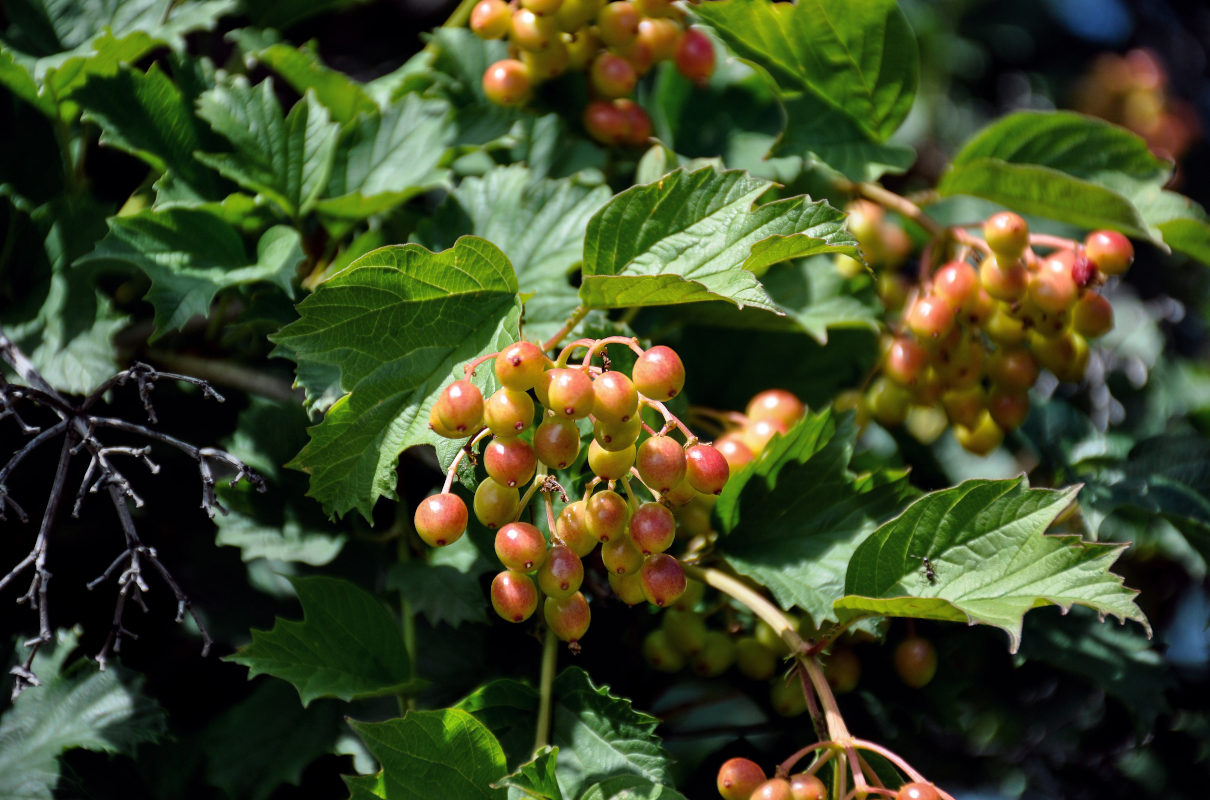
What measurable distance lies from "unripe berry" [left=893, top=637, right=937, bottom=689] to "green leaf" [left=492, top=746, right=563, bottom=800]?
430mm

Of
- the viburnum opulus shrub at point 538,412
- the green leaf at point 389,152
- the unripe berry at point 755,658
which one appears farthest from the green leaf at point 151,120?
the unripe berry at point 755,658

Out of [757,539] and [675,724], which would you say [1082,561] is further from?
[675,724]

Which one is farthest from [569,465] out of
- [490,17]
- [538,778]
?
[490,17]

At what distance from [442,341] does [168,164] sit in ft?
1.36

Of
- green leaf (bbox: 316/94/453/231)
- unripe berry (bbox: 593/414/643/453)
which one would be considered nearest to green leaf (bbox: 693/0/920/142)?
green leaf (bbox: 316/94/453/231)

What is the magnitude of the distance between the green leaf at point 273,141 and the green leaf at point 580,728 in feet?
1.84

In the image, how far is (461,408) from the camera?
757mm

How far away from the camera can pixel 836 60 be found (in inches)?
45.1

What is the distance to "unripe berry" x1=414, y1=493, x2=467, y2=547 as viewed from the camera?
0.78 meters

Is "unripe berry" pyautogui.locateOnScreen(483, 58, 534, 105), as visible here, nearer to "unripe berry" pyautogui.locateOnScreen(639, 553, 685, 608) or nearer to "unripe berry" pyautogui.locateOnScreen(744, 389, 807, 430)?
"unripe berry" pyautogui.locateOnScreen(744, 389, 807, 430)

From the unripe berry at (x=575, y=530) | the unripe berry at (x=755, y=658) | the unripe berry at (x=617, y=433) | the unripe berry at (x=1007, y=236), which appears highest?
the unripe berry at (x=617, y=433)

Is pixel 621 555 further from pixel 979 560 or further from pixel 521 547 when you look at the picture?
pixel 979 560

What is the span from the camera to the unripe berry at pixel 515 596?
80 cm

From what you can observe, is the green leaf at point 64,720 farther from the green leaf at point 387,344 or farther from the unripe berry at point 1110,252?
the unripe berry at point 1110,252
